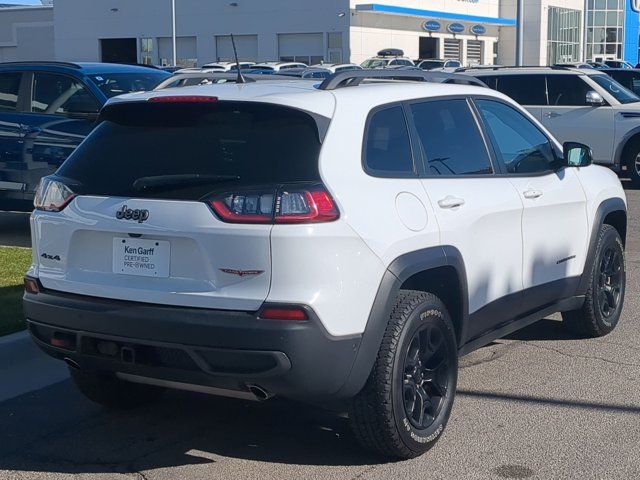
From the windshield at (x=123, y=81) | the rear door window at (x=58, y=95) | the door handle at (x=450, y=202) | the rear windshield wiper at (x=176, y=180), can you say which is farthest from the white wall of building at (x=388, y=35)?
the rear windshield wiper at (x=176, y=180)

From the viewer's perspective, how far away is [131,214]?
462 cm

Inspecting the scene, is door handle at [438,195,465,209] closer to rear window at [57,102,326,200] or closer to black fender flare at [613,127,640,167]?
rear window at [57,102,326,200]

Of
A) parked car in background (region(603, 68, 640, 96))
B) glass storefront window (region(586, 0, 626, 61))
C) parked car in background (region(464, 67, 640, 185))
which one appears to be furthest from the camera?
glass storefront window (region(586, 0, 626, 61))

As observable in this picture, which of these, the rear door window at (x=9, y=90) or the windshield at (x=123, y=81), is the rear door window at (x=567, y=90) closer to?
the windshield at (x=123, y=81)

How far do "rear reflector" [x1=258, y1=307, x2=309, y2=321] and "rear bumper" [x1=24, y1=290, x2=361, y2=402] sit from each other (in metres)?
0.02

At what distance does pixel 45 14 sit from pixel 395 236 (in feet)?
227

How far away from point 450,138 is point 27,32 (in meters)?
68.8

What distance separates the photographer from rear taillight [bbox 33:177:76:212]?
490cm

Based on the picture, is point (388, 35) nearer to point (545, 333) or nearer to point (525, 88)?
point (525, 88)

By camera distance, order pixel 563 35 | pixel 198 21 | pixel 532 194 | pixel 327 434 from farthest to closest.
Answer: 1. pixel 563 35
2. pixel 198 21
3. pixel 532 194
4. pixel 327 434

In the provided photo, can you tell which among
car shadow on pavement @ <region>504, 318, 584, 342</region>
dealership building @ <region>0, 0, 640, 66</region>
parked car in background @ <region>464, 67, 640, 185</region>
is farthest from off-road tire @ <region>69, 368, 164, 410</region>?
dealership building @ <region>0, 0, 640, 66</region>

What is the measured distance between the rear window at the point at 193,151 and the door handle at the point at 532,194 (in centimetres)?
192

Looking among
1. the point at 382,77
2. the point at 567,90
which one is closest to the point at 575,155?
the point at 382,77

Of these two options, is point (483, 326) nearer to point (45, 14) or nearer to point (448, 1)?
point (448, 1)
